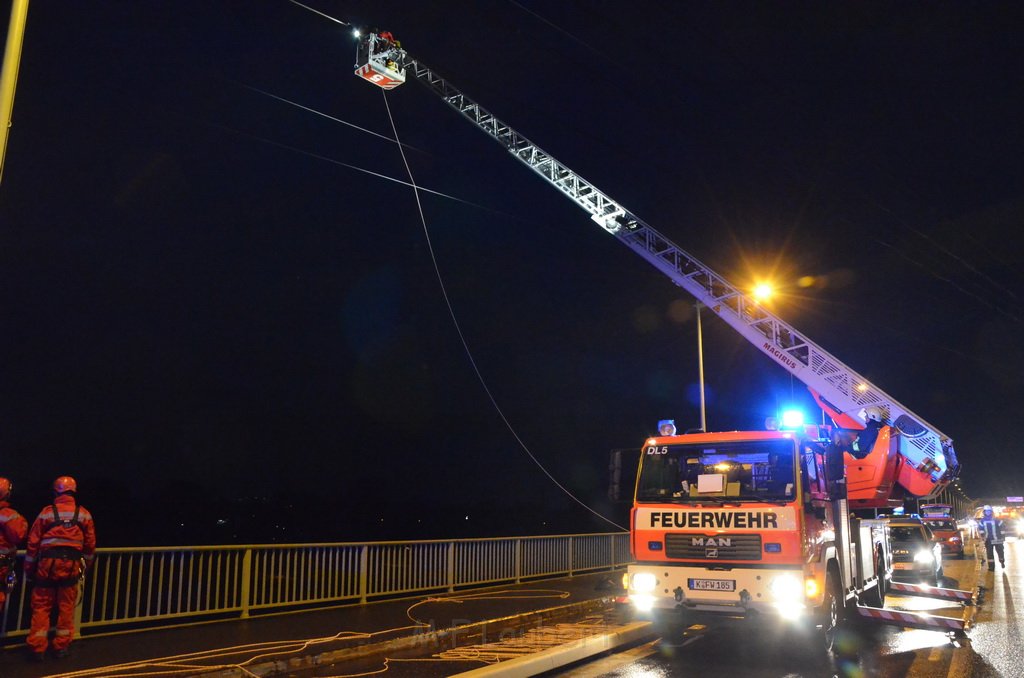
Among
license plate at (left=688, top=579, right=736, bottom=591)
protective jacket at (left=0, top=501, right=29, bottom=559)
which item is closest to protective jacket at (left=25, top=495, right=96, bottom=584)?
protective jacket at (left=0, top=501, right=29, bottom=559)

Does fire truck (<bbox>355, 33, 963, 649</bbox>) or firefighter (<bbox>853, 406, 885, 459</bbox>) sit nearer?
fire truck (<bbox>355, 33, 963, 649</bbox>)

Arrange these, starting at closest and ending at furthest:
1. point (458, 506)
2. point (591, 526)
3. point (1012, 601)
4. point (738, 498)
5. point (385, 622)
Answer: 1. point (738, 498)
2. point (385, 622)
3. point (1012, 601)
4. point (591, 526)
5. point (458, 506)

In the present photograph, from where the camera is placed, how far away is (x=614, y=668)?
347 inches

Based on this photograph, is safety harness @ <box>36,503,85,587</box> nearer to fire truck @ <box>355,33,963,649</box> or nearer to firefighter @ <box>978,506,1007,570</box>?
fire truck @ <box>355,33,963,649</box>

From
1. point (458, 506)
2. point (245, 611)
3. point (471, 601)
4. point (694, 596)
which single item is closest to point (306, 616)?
point (245, 611)

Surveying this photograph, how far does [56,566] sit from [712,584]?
23.8 ft

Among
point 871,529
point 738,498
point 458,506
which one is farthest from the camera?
point 458,506

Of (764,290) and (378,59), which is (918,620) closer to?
(764,290)

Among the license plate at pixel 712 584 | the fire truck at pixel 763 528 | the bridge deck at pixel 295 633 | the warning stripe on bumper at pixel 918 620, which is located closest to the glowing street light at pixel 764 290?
the fire truck at pixel 763 528

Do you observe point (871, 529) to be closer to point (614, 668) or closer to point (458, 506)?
point (614, 668)

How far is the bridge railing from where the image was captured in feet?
32.3

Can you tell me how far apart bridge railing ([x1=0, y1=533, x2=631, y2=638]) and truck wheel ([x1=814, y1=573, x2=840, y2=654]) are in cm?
701

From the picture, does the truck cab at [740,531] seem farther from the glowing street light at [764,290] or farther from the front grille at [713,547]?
the glowing street light at [764,290]

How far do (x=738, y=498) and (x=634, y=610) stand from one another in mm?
1914
